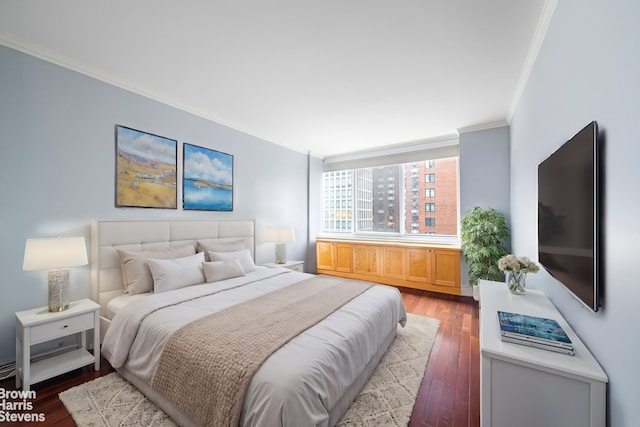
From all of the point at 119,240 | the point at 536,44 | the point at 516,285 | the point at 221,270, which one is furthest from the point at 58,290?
the point at 536,44

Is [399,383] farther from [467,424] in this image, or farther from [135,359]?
Result: [135,359]

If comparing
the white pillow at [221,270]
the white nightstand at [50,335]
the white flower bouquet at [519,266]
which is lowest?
the white nightstand at [50,335]

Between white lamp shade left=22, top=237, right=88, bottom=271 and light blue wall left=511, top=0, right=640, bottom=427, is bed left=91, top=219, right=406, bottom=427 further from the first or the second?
light blue wall left=511, top=0, right=640, bottom=427

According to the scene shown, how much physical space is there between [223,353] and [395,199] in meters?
4.34

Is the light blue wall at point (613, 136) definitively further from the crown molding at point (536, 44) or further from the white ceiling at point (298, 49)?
the white ceiling at point (298, 49)

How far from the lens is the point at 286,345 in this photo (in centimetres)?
151

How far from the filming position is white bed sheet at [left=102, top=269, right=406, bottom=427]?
47.8 inches

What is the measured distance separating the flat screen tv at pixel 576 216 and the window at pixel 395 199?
2.92 m

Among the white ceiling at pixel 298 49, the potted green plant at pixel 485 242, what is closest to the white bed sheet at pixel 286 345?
the potted green plant at pixel 485 242

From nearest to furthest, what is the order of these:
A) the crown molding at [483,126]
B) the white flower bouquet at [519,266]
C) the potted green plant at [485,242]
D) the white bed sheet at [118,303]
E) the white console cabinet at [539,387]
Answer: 1. the white console cabinet at [539,387]
2. the white flower bouquet at [519,266]
3. the white bed sheet at [118,303]
4. the potted green plant at [485,242]
5. the crown molding at [483,126]

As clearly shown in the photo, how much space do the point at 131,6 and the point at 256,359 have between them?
234cm

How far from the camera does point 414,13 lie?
177 cm

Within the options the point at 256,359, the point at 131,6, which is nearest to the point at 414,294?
the point at 256,359

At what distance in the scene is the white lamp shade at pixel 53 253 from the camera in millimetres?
1872
